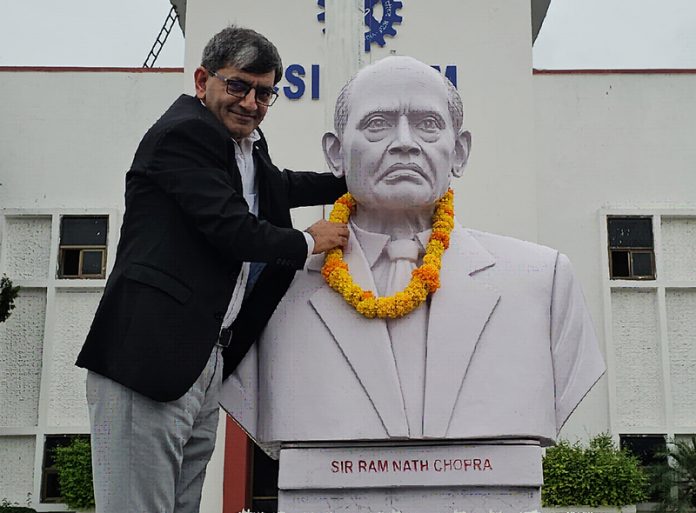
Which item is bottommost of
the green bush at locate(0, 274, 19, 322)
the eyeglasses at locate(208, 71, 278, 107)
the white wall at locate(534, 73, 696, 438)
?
the eyeglasses at locate(208, 71, 278, 107)

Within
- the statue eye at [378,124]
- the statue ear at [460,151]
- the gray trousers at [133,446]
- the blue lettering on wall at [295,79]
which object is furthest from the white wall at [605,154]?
the gray trousers at [133,446]

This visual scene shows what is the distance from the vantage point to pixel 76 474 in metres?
9.55

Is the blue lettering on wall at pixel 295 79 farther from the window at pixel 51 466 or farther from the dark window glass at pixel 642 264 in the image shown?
the window at pixel 51 466

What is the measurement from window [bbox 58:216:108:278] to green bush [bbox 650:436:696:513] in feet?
20.0

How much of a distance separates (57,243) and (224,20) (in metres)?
3.02

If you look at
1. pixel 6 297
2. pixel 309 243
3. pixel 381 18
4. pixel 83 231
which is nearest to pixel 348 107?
pixel 309 243

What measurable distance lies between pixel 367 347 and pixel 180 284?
548mm

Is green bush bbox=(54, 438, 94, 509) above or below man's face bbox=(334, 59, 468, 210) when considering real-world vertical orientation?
below

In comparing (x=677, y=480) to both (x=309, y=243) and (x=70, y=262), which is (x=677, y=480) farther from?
(x=309, y=243)

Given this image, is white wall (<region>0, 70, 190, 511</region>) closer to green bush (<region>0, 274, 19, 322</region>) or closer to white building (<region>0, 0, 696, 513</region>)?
white building (<region>0, 0, 696, 513</region>)

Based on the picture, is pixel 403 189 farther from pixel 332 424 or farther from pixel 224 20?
pixel 224 20

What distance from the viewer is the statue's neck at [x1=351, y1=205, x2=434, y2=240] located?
280cm

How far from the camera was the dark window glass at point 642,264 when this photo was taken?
34.4 ft

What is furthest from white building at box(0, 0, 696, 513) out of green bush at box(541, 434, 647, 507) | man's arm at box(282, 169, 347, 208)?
man's arm at box(282, 169, 347, 208)
